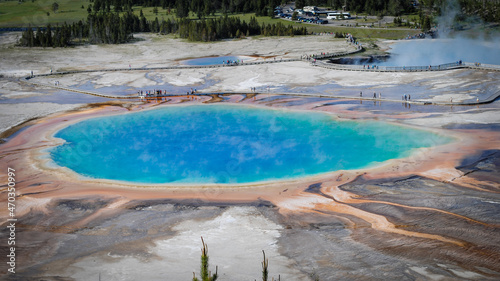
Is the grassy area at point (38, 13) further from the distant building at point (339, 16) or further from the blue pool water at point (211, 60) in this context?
the distant building at point (339, 16)

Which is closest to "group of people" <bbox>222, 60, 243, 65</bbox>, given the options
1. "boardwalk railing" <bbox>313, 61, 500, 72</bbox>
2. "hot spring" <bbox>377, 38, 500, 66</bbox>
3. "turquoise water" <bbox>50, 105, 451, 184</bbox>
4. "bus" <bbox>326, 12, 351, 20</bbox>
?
"boardwalk railing" <bbox>313, 61, 500, 72</bbox>

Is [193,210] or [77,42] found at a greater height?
[77,42]

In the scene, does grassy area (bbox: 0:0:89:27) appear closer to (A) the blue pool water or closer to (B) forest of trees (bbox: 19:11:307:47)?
(B) forest of trees (bbox: 19:11:307:47)

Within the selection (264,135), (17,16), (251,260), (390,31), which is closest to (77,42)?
(17,16)

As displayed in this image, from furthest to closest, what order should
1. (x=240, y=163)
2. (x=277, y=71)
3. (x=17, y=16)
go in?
1. (x=17, y=16)
2. (x=277, y=71)
3. (x=240, y=163)

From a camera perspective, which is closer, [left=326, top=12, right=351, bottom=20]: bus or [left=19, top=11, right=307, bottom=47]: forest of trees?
[left=19, top=11, right=307, bottom=47]: forest of trees

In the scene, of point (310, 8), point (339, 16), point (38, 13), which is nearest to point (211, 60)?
point (339, 16)

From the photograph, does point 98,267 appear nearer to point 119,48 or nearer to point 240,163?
point 240,163
